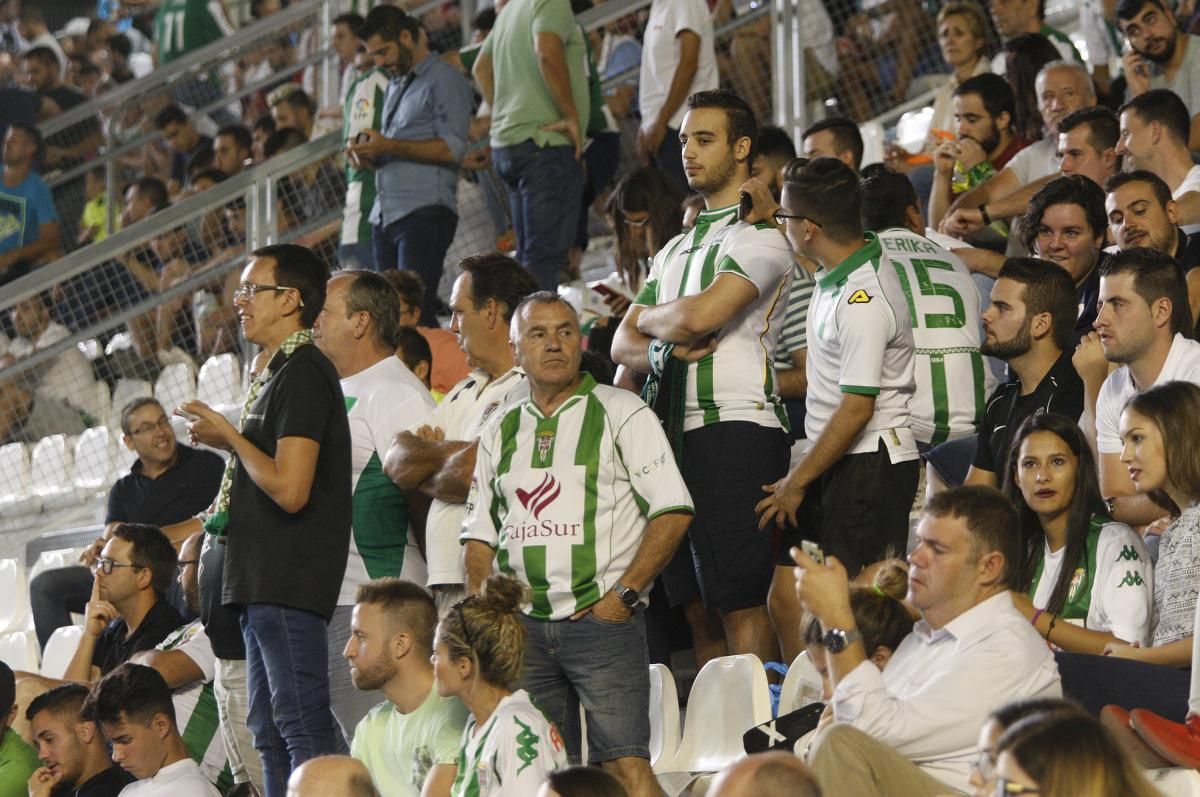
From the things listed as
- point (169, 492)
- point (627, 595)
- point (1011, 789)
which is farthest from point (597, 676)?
point (169, 492)

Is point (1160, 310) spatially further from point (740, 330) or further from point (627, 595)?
point (627, 595)

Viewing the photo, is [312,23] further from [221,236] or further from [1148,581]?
[1148,581]

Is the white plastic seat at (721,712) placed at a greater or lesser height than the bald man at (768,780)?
lesser

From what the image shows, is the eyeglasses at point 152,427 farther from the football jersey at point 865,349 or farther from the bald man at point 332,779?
the bald man at point 332,779

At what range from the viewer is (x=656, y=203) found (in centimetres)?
691

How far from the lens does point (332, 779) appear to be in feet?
13.8

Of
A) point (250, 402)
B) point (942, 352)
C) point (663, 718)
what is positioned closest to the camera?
point (250, 402)

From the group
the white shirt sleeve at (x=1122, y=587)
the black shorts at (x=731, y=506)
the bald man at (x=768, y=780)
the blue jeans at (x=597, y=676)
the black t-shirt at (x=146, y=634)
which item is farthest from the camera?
the black t-shirt at (x=146, y=634)

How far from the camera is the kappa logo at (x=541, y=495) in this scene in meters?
4.89

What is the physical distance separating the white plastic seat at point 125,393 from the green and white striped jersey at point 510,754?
5.60 meters

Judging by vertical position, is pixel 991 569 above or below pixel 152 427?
below

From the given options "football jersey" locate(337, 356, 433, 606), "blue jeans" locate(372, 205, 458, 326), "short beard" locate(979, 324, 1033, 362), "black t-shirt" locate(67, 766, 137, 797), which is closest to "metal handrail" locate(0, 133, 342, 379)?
"blue jeans" locate(372, 205, 458, 326)

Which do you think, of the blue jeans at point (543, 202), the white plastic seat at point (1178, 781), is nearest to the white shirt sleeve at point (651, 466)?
the white plastic seat at point (1178, 781)

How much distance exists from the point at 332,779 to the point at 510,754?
0.43 m
